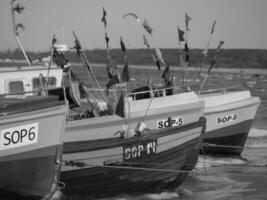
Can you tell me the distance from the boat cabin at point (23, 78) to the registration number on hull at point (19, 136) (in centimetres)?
346

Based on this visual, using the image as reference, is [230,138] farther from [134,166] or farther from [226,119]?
[134,166]

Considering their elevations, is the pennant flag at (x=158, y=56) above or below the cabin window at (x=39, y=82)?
above

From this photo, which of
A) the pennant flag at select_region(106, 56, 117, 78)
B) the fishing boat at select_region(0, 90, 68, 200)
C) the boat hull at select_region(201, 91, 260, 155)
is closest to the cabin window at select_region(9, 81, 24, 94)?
the pennant flag at select_region(106, 56, 117, 78)

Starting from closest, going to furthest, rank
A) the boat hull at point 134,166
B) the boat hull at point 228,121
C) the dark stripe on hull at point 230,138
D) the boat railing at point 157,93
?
the boat hull at point 134,166 → the boat railing at point 157,93 → the boat hull at point 228,121 → the dark stripe on hull at point 230,138

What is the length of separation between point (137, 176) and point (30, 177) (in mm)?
3342

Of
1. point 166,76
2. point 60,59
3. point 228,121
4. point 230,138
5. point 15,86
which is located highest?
point 60,59

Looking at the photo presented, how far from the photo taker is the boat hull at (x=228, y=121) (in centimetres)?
Answer: 1784

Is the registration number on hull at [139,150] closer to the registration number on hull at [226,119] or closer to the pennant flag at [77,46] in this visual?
the pennant flag at [77,46]

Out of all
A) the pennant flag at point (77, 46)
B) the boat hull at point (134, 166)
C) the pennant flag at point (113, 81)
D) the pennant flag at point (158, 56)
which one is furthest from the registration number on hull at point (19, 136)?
the pennant flag at point (158, 56)

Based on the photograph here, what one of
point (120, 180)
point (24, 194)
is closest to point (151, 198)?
point (120, 180)

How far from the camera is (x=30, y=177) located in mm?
9711


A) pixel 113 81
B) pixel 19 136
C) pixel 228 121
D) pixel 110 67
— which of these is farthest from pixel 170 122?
pixel 228 121

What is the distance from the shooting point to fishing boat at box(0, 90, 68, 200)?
911 cm

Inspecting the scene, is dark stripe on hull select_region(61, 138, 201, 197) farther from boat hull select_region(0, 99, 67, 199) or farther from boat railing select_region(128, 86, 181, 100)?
boat hull select_region(0, 99, 67, 199)
